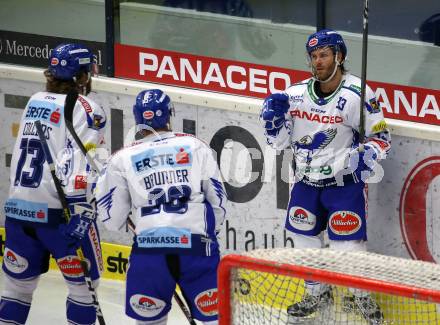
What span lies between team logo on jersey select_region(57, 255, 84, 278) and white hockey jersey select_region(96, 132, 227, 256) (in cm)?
61

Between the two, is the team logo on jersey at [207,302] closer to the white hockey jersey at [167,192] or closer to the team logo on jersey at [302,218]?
the white hockey jersey at [167,192]

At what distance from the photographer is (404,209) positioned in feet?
22.0

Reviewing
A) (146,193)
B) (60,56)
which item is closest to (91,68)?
(60,56)

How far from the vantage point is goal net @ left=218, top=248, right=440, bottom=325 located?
452 centimetres

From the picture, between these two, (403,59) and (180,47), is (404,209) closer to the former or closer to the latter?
(403,59)

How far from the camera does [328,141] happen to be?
21.4 feet

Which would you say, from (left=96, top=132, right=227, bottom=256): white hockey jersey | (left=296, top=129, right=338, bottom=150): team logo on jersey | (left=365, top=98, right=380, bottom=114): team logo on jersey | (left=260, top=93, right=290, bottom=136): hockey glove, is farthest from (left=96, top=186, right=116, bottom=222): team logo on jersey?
(left=365, top=98, right=380, bottom=114): team logo on jersey

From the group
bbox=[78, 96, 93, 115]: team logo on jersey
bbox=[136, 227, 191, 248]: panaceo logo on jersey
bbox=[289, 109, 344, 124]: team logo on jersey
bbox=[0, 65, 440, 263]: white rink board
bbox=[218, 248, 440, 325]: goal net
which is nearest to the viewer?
bbox=[218, 248, 440, 325]: goal net

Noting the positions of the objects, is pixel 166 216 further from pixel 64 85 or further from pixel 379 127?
pixel 379 127

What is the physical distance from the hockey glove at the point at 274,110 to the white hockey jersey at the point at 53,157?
0.79 metres

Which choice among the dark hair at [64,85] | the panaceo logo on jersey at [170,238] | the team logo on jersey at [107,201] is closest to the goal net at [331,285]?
the panaceo logo on jersey at [170,238]

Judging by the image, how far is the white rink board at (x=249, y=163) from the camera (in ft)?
21.8

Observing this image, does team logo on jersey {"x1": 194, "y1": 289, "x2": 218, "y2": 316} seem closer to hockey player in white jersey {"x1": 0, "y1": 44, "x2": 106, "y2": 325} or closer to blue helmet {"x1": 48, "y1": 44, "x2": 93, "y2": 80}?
hockey player in white jersey {"x1": 0, "y1": 44, "x2": 106, "y2": 325}

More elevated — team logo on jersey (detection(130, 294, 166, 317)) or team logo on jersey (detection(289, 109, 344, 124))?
team logo on jersey (detection(289, 109, 344, 124))
